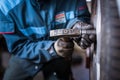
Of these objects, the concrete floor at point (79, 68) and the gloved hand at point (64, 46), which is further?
the concrete floor at point (79, 68)

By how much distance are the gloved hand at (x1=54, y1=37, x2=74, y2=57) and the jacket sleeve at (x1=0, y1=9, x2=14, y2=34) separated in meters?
0.22

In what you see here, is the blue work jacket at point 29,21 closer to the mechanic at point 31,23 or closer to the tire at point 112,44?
the mechanic at point 31,23

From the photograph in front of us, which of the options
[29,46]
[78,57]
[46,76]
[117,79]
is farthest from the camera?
[78,57]

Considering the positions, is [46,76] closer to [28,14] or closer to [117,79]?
[28,14]

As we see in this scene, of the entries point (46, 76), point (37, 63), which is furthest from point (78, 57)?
point (37, 63)

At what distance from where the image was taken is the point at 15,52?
3.18 ft

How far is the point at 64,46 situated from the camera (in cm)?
77

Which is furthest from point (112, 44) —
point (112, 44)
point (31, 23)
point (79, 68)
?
point (79, 68)

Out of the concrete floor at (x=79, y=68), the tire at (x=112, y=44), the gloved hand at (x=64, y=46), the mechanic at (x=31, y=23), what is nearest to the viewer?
the tire at (x=112, y=44)

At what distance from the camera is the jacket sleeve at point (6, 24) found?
3.05 feet

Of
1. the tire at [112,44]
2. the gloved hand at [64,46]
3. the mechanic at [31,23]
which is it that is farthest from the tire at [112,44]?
the mechanic at [31,23]

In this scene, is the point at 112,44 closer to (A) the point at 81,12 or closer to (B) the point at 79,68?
(A) the point at 81,12

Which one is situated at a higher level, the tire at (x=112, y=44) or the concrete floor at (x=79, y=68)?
the tire at (x=112, y=44)

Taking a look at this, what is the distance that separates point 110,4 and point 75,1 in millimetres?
584
